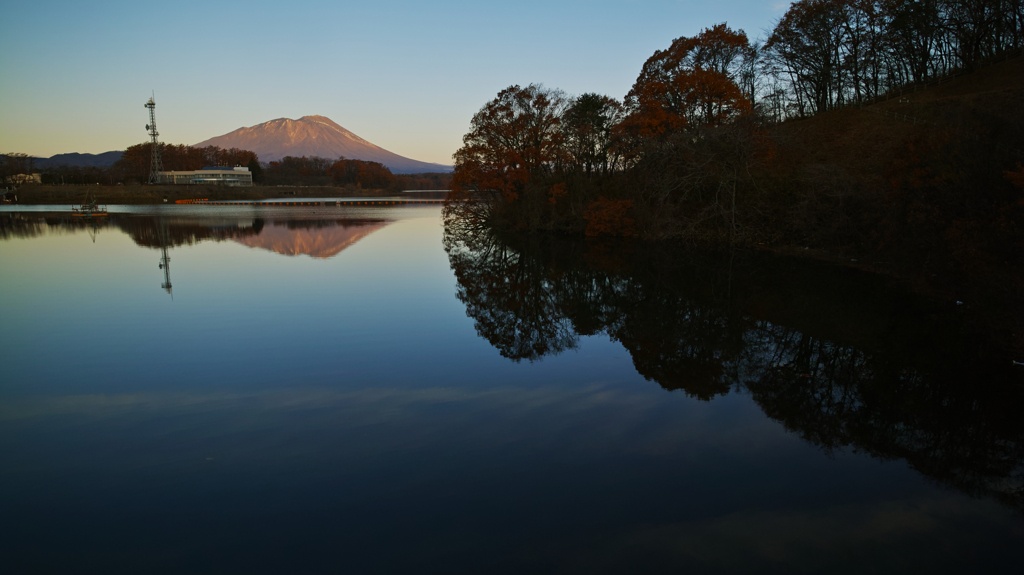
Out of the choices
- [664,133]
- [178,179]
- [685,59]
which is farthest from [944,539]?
[178,179]

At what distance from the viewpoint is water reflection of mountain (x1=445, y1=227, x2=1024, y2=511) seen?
22.3ft

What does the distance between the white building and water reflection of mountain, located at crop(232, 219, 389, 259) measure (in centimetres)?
9781

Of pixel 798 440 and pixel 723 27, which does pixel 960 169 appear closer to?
pixel 798 440

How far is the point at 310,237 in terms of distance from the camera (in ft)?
109

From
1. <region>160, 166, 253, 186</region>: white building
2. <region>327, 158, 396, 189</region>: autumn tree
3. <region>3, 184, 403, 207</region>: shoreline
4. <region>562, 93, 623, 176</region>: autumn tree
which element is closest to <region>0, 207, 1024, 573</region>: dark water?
<region>562, 93, 623, 176</region>: autumn tree

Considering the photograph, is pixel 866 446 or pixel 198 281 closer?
pixel 866 446

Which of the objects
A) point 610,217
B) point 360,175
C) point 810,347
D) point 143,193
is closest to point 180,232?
point 610,217

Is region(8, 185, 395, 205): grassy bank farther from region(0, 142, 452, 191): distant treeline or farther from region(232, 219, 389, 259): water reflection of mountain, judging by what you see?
region(232, 219, 389, 259): water reflection of mountain

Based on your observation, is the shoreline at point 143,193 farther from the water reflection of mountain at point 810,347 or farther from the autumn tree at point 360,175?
the water reflection of mountain at point 810,347

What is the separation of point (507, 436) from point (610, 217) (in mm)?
26707

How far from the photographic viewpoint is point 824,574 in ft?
14.4

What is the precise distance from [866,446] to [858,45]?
49.2 metres

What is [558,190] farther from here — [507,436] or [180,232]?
[507,436]

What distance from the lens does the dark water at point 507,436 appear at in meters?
4.73
